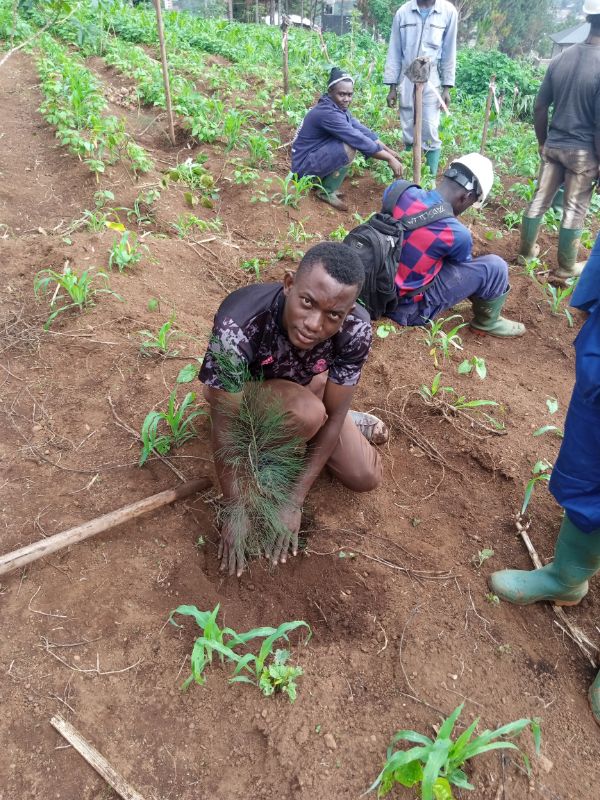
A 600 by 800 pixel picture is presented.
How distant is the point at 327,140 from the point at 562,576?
4.31 meters

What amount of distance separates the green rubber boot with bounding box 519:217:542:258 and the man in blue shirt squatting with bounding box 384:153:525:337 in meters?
1.22

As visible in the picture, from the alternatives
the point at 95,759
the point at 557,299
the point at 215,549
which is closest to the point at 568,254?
the point at 557,299

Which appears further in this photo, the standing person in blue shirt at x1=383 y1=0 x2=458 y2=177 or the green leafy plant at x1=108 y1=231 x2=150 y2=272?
the standing person in blue shirt at x1=383 y1=0 x2=458 y2=177

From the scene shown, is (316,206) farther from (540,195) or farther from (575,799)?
(575,799)

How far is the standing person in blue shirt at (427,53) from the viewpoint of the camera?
524 centimetres

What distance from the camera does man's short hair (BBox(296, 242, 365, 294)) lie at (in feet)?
5.31

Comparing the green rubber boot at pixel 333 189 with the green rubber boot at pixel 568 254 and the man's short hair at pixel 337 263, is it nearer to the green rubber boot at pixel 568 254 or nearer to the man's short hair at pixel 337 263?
the green rubber boot at pixel 568 254

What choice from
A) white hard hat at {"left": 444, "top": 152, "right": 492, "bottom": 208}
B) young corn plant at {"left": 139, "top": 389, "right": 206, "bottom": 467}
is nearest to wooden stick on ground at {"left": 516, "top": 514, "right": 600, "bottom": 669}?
young corn plant at {"left": 139, "top": 389, "right": 206, "bottom": 467}

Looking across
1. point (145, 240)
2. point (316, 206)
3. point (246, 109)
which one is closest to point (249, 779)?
point (145, 240)

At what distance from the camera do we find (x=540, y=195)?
13.9ft

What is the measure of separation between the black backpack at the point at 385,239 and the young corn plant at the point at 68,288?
4.27 ft

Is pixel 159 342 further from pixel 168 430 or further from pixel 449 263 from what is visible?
pixel 449 263

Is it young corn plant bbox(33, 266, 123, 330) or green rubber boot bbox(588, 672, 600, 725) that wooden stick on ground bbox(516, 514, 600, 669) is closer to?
green rubber boot bbox(588, 672, 600, 725)

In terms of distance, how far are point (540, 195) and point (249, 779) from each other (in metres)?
4.20
